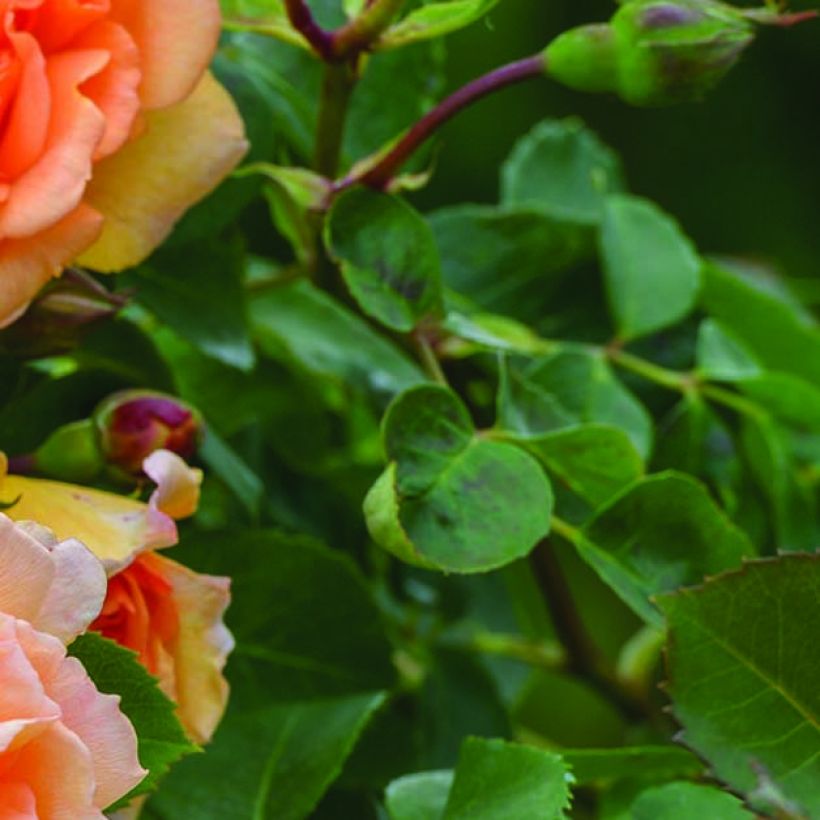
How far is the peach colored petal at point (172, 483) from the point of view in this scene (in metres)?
0.36

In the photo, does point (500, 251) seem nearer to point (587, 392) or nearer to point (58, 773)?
point (587, 392)

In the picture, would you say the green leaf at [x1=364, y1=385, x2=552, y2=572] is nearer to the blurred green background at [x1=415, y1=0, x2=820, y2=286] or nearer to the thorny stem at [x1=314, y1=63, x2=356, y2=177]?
the thorny stem at [x1=314, y1=63, x2=356, y2=177]

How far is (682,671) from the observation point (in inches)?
14.5

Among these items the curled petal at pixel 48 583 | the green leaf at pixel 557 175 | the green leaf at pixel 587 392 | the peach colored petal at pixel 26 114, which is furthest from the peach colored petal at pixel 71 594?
the green leaf at pixel 557 175

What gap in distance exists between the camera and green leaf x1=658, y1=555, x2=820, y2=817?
364mm

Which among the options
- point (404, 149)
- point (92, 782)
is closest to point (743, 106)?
point (404, 149)

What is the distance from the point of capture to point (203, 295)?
464 millimetres

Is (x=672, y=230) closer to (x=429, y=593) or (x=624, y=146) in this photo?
(x=429, y=593)

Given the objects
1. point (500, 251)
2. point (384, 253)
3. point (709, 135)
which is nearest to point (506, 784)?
point (384, 253)

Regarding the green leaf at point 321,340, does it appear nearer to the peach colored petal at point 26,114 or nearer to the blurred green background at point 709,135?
the peach colored petal at point 26,114

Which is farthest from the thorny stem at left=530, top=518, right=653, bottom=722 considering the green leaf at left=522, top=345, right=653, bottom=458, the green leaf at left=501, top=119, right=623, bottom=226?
the green leaf at left=501, top=119, right=623, bottom=226

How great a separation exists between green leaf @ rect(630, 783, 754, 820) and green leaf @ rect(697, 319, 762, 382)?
0.18m

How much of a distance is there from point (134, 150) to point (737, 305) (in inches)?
10.7

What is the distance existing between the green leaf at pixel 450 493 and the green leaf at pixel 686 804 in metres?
0.07
